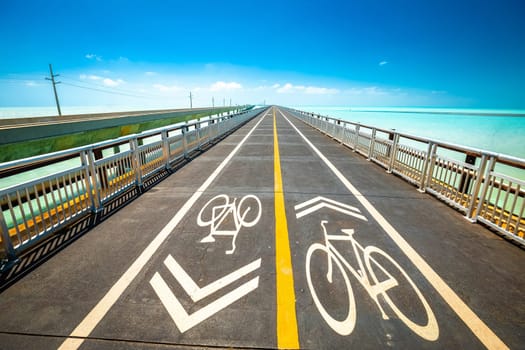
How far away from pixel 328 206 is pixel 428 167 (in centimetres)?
321

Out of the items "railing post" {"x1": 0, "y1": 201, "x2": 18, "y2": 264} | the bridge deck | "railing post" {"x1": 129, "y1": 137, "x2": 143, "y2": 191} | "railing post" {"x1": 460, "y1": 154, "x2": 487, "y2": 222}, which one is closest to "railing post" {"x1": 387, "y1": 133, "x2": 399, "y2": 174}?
the bridge deck

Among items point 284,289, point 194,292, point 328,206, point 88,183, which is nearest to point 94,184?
point 88,183

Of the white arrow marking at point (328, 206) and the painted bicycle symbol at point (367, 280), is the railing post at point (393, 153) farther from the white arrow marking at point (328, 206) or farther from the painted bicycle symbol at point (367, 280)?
the painted bicycle symbol at point (367, 280)

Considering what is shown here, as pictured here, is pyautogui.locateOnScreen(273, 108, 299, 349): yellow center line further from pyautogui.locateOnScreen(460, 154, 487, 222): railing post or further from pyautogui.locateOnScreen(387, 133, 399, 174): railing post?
pyautogui.locateOnScreen(387, 133, 399, 174): railing post

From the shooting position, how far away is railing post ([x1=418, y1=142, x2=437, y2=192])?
595 centimetres

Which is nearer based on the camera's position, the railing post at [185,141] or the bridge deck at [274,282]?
the bridge deck at [274,282]

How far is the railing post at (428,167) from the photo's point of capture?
595 centimetres

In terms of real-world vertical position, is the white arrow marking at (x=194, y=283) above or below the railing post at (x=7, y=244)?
below

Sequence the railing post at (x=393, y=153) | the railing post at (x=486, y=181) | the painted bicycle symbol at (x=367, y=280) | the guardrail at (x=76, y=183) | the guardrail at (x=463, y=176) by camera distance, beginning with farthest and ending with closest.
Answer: the railing post at (x=393, y=153)
the railing post at (x=486, y=181)
the guardrail at (x=463, y=176)
the guardrail at (x=76, y=183)
the painted bicycle symbol at (x=367, y=280)

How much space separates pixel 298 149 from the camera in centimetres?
1206

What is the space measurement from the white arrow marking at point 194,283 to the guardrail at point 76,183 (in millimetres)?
2171

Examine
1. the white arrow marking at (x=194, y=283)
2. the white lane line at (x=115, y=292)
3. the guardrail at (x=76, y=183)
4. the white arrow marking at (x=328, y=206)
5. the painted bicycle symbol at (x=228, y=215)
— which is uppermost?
the guardrail at (x=76, y=183)

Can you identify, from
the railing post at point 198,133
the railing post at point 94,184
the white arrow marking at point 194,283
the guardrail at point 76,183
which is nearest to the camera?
the white arrow marking at point 194,283

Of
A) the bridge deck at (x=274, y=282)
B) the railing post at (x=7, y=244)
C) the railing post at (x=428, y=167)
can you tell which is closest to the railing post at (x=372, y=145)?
the railing post at (x=428, y=167)
